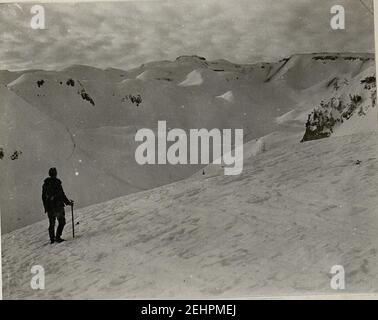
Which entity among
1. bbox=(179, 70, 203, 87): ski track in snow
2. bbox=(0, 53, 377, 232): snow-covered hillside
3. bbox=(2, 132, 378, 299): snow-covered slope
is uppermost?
bbox=(179, 70, 203, 87): ski track in snow

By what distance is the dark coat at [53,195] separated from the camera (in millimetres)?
1778

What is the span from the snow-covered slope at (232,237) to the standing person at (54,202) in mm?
29

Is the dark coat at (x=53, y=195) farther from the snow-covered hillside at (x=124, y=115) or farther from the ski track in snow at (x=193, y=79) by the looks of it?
the ski track in snow at (x=193, y=79)

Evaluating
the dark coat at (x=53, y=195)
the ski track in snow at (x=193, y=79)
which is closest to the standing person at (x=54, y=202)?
the dark coat at (x=53, y=195)

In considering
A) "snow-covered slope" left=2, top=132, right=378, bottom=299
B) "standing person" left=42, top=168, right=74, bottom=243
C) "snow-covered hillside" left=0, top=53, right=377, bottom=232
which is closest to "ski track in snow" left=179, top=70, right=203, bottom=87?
"snow-covered hillside" left=0, top=53, right=377, bottom=232

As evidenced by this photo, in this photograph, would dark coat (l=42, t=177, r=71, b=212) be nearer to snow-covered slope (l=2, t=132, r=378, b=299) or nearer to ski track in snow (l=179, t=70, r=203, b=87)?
snow-covered slope (l=2, t=132, r=378, b=299)

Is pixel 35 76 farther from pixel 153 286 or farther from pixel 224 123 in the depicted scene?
pixel 153 286

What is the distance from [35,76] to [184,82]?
1.55 feet

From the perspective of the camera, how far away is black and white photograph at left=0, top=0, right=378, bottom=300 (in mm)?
1757

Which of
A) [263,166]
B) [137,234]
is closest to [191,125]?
[263,166]

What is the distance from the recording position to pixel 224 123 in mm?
1785

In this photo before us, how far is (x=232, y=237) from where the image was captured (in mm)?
1745

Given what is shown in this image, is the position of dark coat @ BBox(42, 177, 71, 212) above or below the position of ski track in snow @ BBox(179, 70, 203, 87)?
below

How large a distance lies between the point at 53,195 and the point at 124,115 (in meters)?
0.34
